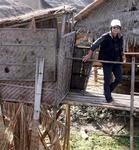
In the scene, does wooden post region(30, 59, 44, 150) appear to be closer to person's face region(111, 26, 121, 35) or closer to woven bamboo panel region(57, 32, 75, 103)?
woven bamboo panel region(57, 32, 75, 103)

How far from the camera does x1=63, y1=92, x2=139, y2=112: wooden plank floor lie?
6.94 meters

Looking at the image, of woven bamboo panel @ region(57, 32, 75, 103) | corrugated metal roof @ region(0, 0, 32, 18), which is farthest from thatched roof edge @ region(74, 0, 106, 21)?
woven bamboo panel @ region(57, 32, 75, 103)

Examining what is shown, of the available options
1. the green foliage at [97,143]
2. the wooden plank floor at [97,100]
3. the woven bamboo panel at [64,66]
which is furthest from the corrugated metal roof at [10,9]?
the wooden plank floor at [97,100]

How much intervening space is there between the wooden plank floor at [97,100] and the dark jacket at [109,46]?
2.67 feet

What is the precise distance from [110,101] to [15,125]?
2.18 m

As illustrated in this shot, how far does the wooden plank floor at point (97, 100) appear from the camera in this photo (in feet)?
22.8

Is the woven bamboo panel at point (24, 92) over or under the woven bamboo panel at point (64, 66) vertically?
under

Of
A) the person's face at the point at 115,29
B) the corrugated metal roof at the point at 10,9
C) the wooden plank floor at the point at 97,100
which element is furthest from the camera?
the corrugated metal roof at the point at 10,9

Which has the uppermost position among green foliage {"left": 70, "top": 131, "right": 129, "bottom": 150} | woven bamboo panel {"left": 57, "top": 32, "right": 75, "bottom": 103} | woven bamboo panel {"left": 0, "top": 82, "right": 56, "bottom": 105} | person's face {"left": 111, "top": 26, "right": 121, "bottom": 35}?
person's face {"left": 111, "top": 26, "right": 121, "bottom": 35}

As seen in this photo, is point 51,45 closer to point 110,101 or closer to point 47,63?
point 47,63

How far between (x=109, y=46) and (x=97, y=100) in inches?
42.0

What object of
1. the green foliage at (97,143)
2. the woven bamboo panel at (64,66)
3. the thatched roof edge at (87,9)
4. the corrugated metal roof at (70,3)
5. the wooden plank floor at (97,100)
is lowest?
the green foliage at (97,143)

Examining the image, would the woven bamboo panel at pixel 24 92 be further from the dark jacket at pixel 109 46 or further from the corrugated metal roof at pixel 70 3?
the corrugated metal roof at pixel 70 3

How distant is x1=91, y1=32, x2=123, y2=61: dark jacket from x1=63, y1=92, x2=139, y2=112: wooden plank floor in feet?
2.67
